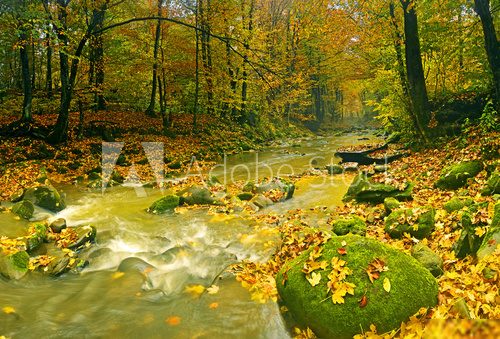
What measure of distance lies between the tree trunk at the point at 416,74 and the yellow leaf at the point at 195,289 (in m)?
10.3

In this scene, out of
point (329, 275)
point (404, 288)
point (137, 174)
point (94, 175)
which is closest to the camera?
point (404, 288)

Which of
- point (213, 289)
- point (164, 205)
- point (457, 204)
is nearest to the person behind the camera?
point (213, 289)

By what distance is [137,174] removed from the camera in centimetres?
1363

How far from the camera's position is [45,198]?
28.0 feet

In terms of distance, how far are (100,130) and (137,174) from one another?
4.56m

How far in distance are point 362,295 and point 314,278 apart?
1.81 ft

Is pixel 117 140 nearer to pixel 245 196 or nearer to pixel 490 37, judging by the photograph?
pixel 245 196

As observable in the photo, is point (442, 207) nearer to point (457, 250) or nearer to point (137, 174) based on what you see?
point (457, 250)

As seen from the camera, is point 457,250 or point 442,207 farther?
point 442,207

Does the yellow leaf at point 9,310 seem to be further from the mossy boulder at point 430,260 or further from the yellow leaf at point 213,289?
the mossy boulder at point 430,260

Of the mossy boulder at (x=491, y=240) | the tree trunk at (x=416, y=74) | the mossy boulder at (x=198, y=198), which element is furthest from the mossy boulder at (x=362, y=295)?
the tree trunk at (x=416, y=74)

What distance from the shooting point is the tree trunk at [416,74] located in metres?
11.7

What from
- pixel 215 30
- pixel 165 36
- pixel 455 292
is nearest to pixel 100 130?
pixel 165 36

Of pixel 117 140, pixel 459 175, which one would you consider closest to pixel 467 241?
pixel 459 175
